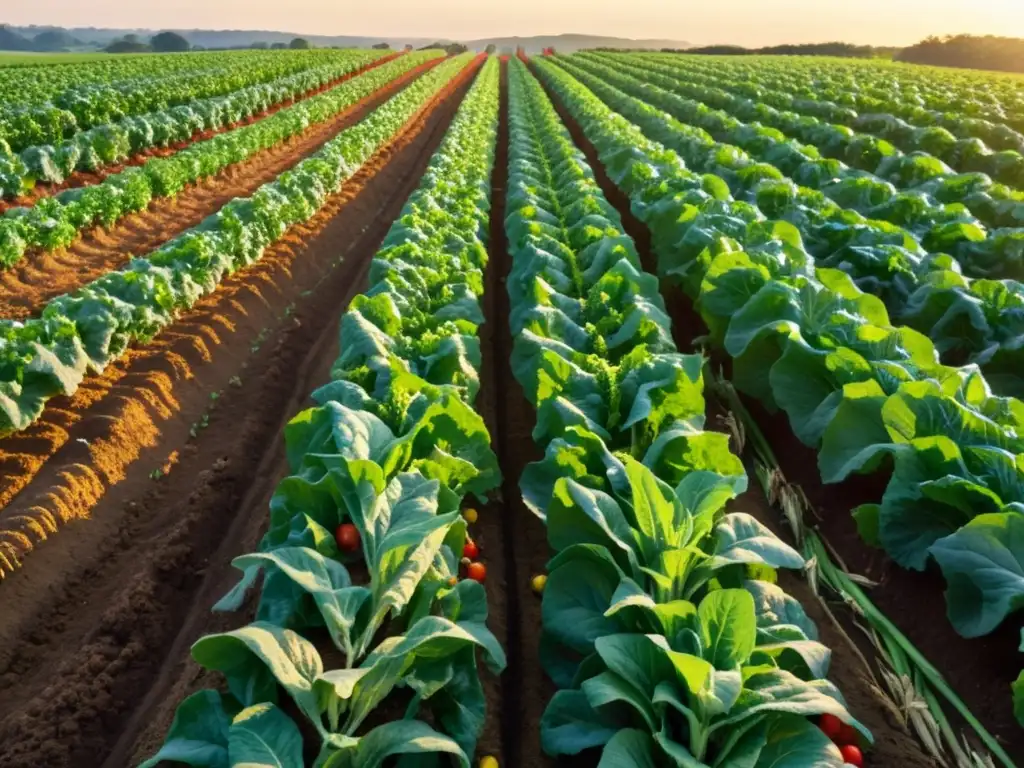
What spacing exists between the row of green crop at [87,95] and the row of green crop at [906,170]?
50.6ft

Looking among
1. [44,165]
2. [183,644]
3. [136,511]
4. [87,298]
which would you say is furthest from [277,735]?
[44,165]

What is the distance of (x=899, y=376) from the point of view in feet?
15.8

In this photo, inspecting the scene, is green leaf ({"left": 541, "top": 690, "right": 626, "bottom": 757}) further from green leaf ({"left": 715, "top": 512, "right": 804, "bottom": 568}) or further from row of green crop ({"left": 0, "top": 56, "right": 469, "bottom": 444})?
Result: row of green crop ({"left": 0, "top": 56, "right": 469, "bottom": 444})

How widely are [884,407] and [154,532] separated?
509cm

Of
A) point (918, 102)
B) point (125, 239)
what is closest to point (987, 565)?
point (125, 239)

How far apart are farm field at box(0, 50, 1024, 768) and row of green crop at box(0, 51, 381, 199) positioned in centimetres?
326

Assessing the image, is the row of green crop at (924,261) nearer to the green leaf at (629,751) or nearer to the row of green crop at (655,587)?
the row of green crop at (655,587)

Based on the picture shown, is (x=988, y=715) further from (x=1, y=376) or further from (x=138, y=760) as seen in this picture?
(x=1, y=376)

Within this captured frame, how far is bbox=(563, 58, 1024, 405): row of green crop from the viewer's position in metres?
6.39

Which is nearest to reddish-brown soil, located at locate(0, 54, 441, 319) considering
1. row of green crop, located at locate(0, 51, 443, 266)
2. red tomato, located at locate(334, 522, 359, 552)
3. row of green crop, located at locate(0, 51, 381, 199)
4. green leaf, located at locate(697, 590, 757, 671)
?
row of green crop, located at locate(0, 51, 443, 266)

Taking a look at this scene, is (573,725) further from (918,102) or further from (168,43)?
(168,43)

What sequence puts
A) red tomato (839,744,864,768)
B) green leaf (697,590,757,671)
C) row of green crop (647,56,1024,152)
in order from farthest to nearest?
row of green crop (647,56,1024,152), red tomato (839,744,864,768), green leaf (697,590,757,671)

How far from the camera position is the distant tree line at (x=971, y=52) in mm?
57406

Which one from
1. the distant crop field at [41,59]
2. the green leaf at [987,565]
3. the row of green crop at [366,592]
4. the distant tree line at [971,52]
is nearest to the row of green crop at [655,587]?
the row of green crop at [366,592]
